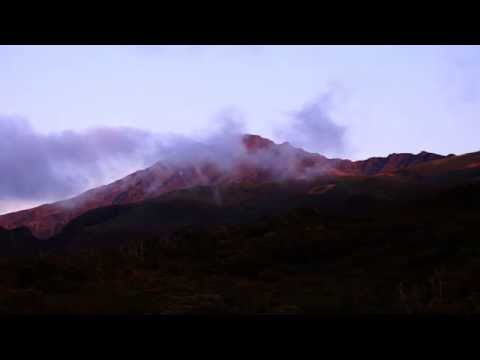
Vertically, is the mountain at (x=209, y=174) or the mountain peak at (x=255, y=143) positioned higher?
the mountain peak at (x=255, y=143)

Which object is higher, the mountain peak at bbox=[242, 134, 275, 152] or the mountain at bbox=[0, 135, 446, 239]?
the mountain peak at bbox=[242, 134, 275, 152]

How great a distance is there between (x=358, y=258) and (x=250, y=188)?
62.2 metres

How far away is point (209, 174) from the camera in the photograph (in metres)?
129

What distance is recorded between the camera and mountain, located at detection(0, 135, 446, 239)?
109 meters

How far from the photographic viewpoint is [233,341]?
319 centimetres

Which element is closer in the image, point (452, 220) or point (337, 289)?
point (337, 289)

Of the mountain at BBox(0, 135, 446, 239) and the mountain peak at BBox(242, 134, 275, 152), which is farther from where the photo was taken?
the mountain peak at BBox(242, 134, 275, 152)

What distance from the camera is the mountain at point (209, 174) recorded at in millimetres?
108625

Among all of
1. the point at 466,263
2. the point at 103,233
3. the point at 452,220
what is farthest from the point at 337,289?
the point at 103,233

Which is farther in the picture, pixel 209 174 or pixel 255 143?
pixel 255 143

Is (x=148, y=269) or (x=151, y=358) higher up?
(x=148, y=269)

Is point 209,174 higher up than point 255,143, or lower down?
lower down

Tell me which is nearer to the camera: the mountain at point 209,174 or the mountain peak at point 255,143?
the mountain at point 209,174
